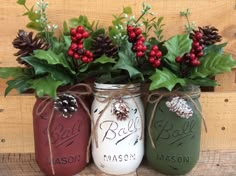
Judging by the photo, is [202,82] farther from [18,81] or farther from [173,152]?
[18,81]

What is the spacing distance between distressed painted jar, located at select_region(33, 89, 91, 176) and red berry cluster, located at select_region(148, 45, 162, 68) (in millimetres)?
148

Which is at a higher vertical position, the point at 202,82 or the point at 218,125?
the point at 202,82

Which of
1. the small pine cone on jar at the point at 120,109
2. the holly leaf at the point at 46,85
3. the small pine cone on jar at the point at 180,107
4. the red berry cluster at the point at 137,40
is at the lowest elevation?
the small pine cone on jar at the point at 120,109

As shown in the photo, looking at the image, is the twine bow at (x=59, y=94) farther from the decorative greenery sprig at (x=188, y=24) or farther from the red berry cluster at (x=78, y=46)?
the decorative greenery sprig at (x=188, y=24)

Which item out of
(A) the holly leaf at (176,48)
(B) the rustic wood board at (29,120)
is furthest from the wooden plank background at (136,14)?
(A) the holly leaf at (176,48)

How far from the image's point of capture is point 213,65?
0.59 metres

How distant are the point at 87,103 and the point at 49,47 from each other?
0.42 ft

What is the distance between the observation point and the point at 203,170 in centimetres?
69

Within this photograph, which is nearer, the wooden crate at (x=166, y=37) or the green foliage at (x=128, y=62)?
the green foliage at (x=128, y=62)

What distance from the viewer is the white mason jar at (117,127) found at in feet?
2.02

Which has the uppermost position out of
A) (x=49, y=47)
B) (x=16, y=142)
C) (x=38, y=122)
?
(x=49, y=47)

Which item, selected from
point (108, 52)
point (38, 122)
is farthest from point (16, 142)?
point (108, 52)

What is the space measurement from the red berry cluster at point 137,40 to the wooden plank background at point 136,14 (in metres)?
0.14

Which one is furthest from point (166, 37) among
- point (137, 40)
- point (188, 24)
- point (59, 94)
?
point (59, 94)
